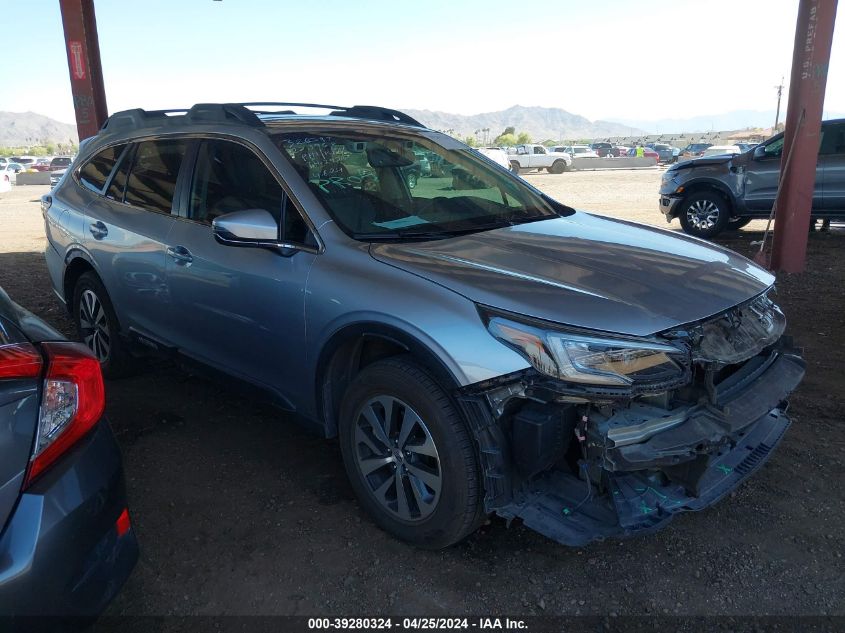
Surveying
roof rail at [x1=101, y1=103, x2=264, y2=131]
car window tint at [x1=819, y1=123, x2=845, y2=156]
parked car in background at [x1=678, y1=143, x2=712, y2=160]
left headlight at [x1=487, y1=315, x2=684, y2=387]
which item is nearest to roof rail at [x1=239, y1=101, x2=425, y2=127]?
roof rail at [x1=101, y1=103, x2=264, y2=131]

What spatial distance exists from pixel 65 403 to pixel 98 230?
2790 mm

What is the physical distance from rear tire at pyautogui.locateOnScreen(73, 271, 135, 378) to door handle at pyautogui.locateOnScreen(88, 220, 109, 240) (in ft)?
1.05

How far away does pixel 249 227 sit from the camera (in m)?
2.91

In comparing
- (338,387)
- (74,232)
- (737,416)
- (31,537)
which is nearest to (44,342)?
(31,537)

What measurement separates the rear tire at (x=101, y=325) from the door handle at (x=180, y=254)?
1.04 m

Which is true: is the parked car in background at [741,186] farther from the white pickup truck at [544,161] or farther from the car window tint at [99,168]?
the white pickup truck at [544,161]

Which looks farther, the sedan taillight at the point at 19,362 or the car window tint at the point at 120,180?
the car window tint at the point at 120,180

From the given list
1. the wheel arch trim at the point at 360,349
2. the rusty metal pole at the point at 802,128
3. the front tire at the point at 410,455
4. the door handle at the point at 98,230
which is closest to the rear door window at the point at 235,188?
the wheel arch trim at the point at 360,349

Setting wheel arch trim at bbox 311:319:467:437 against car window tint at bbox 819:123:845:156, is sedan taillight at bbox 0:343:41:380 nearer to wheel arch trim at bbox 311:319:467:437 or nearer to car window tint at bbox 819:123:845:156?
wheel arch trim at bbox 311:319:467:437

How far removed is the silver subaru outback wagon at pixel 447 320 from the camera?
236 cm

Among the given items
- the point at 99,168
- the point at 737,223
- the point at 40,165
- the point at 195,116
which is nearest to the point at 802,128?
the point at 737,223

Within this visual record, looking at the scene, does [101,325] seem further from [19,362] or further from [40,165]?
[40,165]

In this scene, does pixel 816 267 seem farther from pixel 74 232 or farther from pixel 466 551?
pixel 74 232

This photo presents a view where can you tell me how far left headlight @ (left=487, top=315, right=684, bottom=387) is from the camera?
229 cm
